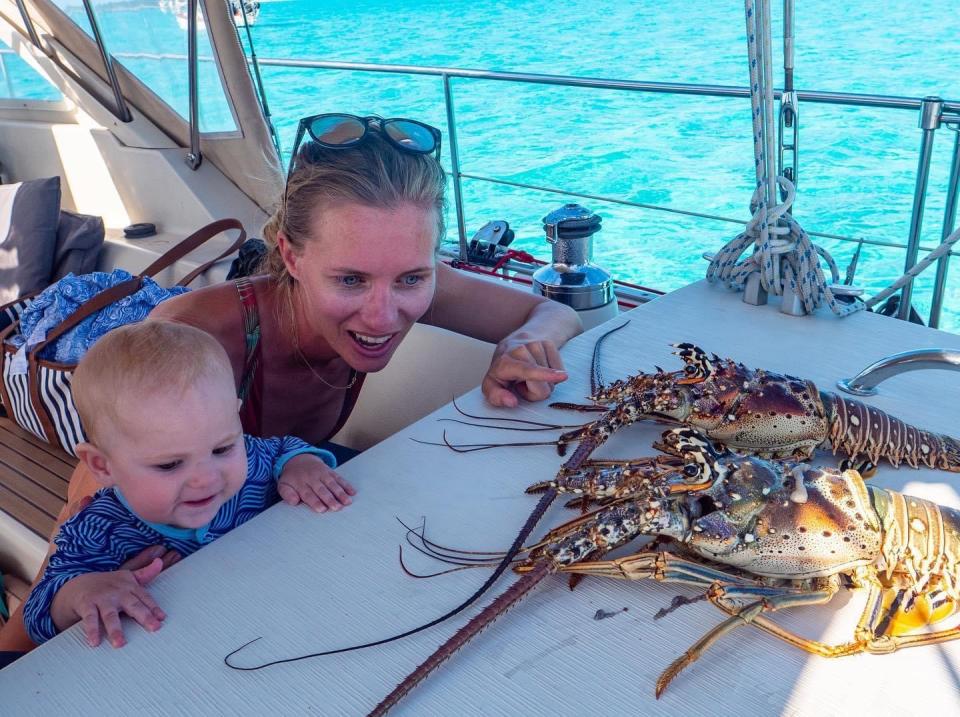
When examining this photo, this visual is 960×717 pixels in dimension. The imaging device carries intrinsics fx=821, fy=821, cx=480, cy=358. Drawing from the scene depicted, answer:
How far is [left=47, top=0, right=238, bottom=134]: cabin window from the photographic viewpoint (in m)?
2.85

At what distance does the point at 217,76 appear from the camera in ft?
9.45

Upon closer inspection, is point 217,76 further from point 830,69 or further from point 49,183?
point 830,69

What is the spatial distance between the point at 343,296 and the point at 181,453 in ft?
1.32

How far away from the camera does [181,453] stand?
114 centimetres

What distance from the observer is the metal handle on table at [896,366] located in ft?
3.96

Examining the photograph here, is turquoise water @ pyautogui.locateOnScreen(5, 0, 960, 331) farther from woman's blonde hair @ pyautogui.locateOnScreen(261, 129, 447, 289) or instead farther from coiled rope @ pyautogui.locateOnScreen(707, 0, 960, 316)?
woman's blonde hair @ pyautogui.locateOnScreen(261, 129, 447, 289)

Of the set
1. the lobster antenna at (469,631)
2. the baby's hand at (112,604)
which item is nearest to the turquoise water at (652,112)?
the lobster antenna at (469,631)

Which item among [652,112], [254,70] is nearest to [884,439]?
[254,70]

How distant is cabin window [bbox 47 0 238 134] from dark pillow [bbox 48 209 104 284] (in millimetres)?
531

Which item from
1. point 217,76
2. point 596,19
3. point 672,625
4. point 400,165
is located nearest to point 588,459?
point 672,625

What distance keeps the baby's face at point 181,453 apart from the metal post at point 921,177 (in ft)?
4.58

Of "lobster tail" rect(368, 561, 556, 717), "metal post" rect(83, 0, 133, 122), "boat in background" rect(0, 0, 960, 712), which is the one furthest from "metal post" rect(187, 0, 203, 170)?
"lobster tail" rect(368, 561, 556, 717)

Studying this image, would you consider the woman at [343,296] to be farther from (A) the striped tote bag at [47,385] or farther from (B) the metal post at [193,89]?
(B) the metal post at [193,89]

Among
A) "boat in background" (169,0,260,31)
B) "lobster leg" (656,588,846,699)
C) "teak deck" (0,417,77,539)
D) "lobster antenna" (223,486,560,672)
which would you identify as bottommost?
"teak deck" (0,417,77,539)
